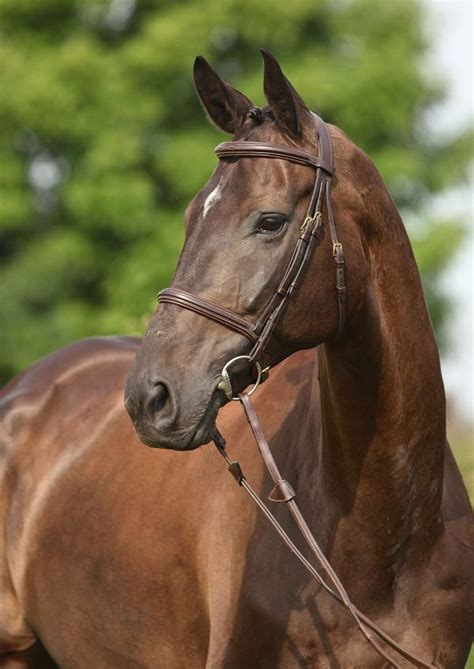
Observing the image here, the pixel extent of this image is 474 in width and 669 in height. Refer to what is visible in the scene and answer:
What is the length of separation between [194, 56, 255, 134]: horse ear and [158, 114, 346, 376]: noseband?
8.0 inches

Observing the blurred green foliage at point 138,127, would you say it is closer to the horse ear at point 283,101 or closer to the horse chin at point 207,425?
the horse ear at point 283,101

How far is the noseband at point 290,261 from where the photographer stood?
11.6 feet

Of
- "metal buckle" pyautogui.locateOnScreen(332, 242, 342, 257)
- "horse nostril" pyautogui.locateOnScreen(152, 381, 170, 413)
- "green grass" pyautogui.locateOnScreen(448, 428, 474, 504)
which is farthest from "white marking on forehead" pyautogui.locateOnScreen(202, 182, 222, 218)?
"green grass" pyautogui.locateOnScreen(448, 428, 474, 504)

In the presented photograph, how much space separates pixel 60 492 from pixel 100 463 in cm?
30

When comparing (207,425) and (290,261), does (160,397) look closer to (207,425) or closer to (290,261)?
(207,425)

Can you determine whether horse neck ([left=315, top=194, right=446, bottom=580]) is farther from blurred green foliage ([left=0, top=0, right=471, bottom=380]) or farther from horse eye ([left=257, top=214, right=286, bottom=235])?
blurred green foliage ([left=0, top=0, right=471, bottom=380])

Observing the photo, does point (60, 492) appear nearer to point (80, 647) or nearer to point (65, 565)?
point (65, 565)

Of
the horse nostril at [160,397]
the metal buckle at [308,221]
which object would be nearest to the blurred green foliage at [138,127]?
the metal buckle at [308,221]

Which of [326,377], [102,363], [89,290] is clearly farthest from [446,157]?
[326,377]

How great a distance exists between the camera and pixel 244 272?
3582 mm

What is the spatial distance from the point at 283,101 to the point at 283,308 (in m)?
0.65

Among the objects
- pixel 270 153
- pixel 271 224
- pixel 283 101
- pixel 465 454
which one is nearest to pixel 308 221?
pixel 271 224

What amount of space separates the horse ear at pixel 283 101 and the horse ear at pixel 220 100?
16cm

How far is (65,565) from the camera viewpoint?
541 centimetres
